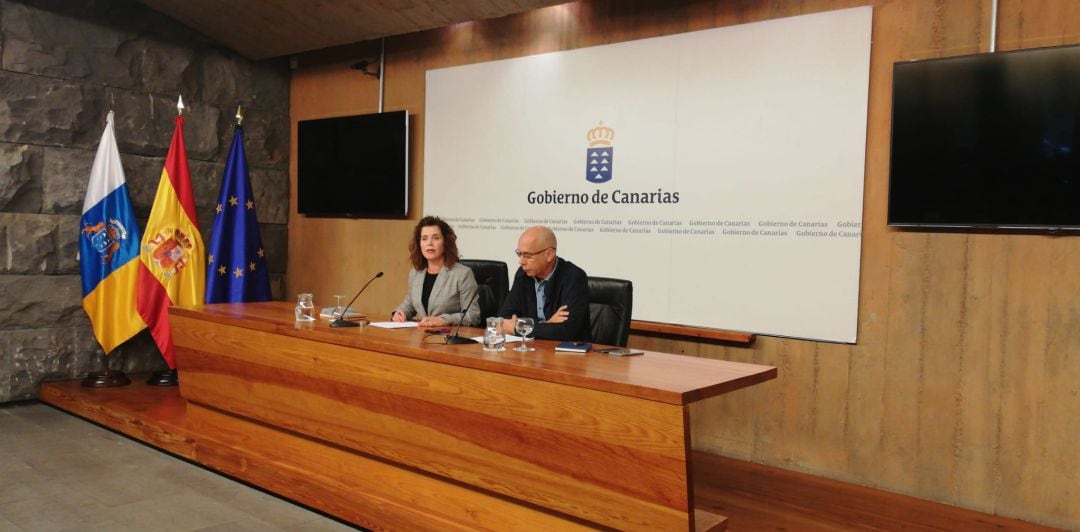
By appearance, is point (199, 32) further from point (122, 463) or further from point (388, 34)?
point (122, 463)

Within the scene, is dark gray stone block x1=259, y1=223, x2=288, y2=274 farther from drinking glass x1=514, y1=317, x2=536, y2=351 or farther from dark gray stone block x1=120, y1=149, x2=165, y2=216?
drinking glass x1=514, y1=317, x2=536, y2=351

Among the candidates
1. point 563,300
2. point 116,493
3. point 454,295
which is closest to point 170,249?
point 116,493

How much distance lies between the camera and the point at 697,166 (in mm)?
4168

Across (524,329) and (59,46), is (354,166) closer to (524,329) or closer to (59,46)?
(59,46)

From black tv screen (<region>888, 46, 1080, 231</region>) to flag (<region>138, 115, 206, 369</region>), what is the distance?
4.25 metres

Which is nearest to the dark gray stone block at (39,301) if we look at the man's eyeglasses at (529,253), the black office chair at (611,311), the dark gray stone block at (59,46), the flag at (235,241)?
the flag at (235,241)

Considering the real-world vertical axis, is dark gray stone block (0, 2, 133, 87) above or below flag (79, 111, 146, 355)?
above

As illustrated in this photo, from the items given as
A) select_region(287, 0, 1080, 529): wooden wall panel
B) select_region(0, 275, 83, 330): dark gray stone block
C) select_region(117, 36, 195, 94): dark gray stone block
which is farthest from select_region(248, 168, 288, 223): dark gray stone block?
select_region(287, 0, 1080, 529): wooden wall panel

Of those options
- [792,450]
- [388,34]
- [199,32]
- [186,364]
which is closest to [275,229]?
[199,32]

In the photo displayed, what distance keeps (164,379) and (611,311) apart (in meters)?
3.23

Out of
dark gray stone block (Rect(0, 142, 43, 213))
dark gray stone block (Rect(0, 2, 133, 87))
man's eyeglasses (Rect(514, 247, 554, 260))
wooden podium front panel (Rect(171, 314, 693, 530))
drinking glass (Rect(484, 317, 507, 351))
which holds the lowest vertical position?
wooden podium front panel (Rect(171, 314, 693, 530))

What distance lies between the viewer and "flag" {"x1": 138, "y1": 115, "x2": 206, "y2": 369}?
16.9ft

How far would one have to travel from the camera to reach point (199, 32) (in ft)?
18.8

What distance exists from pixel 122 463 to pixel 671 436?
2.90 m
